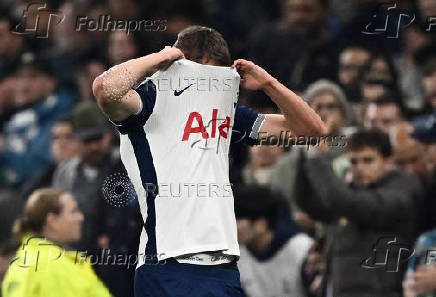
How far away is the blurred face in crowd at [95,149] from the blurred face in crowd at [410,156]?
2.64 m

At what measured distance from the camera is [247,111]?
7184 mm

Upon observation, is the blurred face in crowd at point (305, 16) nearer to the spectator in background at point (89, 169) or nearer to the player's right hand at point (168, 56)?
the spectator in background at point (89, 169)

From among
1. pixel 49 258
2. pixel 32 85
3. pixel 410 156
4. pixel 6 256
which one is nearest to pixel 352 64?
pixel 410 156

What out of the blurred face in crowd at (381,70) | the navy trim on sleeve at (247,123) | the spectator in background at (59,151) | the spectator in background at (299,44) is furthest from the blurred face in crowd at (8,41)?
the navy trim on sleeve at (247,123)

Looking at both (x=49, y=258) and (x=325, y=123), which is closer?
(x=49, y=258)

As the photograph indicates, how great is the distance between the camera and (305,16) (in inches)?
486

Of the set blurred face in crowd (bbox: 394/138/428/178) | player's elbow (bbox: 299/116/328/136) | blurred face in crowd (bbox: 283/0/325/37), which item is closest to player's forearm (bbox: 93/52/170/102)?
player's elbow (bbox: 299/116/328/136)

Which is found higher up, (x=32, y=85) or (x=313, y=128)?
(x=32, y=85)

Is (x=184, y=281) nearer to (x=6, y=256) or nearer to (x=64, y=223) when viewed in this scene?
(x=64, y=223)

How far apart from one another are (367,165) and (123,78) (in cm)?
338

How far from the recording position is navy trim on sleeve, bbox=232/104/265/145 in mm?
7145

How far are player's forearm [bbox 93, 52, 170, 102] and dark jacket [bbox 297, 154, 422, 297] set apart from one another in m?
2.96

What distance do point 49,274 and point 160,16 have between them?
5376 millimetres

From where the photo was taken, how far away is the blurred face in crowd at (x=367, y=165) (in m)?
9.29
